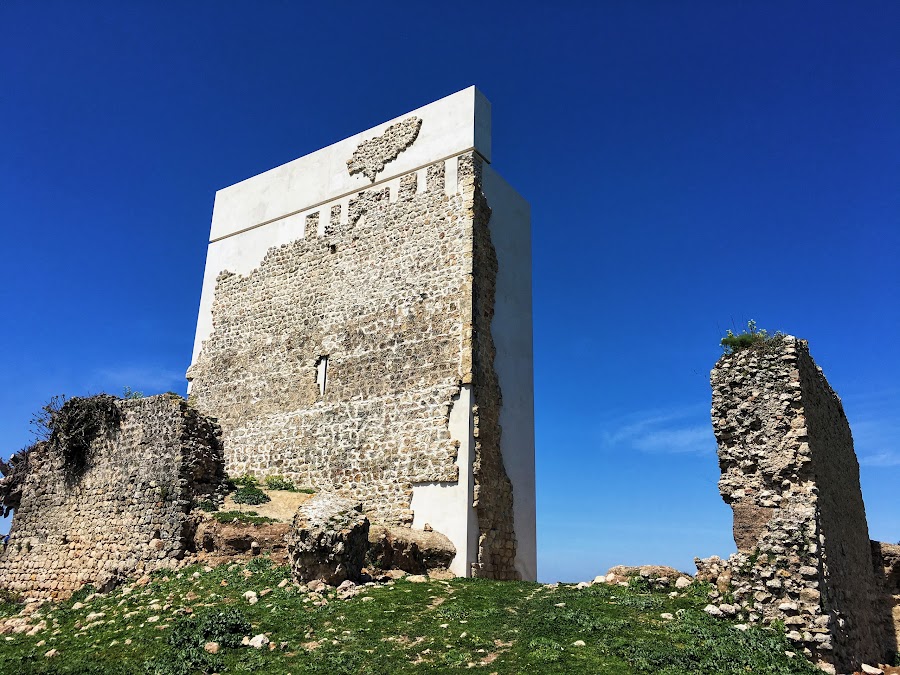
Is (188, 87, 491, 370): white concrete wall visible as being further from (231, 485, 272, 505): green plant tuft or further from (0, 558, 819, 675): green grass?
(0, 558, 819, 675): green grass

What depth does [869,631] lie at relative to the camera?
9.74 m

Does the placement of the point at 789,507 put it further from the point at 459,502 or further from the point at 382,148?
the point at 382,148

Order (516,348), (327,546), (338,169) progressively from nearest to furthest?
(327,546)
(516,348)
(338,169)

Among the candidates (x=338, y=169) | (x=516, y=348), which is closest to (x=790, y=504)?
(x=516, y=348)

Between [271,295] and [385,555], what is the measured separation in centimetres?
823

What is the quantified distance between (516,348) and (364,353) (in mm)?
3266

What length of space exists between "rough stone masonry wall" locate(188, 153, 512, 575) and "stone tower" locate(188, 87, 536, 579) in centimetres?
4

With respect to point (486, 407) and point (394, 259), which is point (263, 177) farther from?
point (486, 407)

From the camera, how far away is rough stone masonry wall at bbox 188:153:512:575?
1363 centimetres

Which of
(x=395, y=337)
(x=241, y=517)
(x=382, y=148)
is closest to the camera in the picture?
(x=241, y=517)

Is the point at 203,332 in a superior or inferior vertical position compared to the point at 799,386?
superior

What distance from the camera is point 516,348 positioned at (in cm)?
1502

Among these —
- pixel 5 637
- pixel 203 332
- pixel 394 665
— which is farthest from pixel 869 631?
pixel 203 332

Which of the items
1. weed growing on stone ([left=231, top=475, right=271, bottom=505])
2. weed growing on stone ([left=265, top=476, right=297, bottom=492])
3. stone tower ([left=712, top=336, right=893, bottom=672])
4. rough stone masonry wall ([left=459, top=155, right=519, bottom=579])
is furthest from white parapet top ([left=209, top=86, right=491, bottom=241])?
stone tower ([left=712, top=336, right=893, bottom=672])
